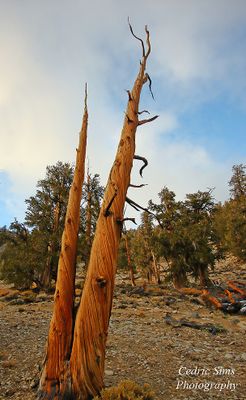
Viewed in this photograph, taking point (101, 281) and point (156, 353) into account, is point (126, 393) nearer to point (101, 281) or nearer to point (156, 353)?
point (101, 281)

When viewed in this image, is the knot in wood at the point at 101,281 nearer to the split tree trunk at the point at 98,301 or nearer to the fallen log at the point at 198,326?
the split tree trunk at the point at 98,301

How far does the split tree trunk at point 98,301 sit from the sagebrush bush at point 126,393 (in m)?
0.11

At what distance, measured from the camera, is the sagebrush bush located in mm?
3177

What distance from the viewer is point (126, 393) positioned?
11.6 ft

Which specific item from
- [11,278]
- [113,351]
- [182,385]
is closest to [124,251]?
[11,278]

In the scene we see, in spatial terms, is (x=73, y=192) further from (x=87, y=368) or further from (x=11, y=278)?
(x=11, y=278)

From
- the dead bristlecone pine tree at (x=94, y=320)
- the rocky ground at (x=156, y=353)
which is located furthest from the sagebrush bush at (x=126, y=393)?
the rocky ground at (x=156, y=353)

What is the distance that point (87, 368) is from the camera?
3.08 m

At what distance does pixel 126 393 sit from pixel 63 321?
1.23 metres

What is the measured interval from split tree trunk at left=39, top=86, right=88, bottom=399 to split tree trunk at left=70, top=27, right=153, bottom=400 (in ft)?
0.67

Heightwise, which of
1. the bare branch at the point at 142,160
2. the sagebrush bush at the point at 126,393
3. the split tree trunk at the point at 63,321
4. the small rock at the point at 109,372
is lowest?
the small rock at the point at 109,372

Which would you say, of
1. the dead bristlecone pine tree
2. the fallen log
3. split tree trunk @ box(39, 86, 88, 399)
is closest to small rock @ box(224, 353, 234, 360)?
the fallen log

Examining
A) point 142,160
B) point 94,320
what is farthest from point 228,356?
point 142,160

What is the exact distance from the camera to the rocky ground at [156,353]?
4613 mm
